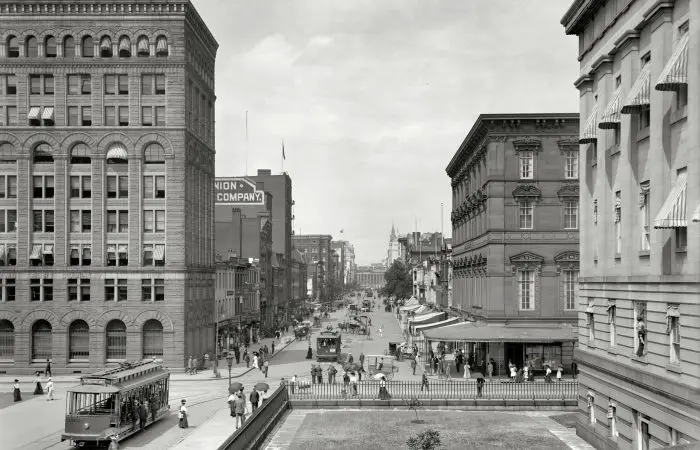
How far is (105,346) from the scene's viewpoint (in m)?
61.6

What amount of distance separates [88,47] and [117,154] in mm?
8462

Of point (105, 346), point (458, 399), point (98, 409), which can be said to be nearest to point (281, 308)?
point (105, 346)

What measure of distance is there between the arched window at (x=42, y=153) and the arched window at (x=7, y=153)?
1555 millimetres

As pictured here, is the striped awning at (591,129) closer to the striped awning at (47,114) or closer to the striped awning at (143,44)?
the striped awning at (143,44)

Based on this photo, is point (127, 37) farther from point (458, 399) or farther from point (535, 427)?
point (535, 427)

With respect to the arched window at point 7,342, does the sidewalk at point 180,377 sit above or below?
below

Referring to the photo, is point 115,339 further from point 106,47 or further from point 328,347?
point 106,47

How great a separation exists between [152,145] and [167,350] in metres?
15.4

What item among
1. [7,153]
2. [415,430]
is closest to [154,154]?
[7,153]

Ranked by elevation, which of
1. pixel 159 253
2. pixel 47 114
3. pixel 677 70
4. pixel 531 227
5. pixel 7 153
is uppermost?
pixel 47 114

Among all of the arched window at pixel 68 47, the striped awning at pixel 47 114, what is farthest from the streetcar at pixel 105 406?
the arched window at pixel 68 47

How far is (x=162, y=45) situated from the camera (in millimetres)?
62188

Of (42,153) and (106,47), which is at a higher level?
(106,47)

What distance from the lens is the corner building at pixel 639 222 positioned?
22.1 m
